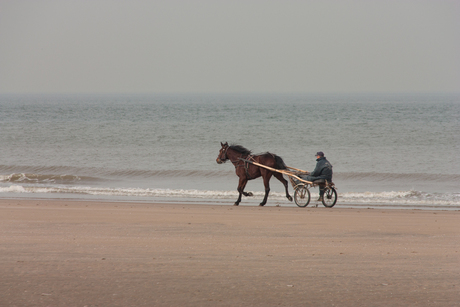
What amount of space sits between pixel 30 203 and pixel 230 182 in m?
8.72

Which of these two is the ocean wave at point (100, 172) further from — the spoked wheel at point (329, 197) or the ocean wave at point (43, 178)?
the spoked wheel at point (329, 197)

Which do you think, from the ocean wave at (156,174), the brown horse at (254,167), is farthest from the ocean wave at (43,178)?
the brown horse at (254,167)

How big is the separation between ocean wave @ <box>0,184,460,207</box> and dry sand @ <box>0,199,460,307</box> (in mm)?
4518

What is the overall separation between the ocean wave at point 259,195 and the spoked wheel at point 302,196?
1.95 m

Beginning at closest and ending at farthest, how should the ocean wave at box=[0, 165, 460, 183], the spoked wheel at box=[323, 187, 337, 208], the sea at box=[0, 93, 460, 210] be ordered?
the spoked wheel at box=[323, 187, 337, 208], the sea at box=[0, 93, 460, 210], the ocean wave at box=[0, 165, 460, 183]

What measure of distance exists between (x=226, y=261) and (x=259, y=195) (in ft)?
31.7

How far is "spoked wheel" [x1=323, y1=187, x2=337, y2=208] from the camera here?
41.2ft

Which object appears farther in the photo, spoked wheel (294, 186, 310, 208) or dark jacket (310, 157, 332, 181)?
spoked wheel (294, 186, 310, 208)

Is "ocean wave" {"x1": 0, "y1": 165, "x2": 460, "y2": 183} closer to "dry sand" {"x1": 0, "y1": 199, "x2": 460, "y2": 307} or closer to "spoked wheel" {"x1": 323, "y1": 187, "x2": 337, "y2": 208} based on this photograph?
"spoked wheel" {"x1": 323, "y1": 187, "x2": 337, "y2": 208}

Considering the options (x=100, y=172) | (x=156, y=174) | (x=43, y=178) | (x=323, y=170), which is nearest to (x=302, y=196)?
(x=323, y=170)

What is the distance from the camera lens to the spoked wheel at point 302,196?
1270 cm

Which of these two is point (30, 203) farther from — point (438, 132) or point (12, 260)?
point (438, 132)

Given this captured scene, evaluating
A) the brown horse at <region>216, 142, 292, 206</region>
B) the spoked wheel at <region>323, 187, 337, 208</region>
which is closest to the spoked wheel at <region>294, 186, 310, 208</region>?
the brown horse at <region>216, 142, 292, 206</region>

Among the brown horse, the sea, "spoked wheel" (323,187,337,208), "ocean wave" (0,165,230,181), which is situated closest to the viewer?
"spoked wheel" (323,187,337,208)
